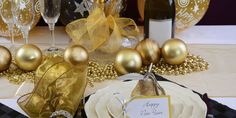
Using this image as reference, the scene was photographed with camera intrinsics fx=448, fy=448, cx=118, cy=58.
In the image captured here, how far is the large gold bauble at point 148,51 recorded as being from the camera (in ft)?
3.10

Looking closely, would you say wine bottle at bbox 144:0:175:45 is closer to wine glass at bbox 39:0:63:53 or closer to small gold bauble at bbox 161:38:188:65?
small gold bauble at bbox 161:38:188:65

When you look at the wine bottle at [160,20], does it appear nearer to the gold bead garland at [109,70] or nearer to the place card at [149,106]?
the gold bead garland at [109,70]

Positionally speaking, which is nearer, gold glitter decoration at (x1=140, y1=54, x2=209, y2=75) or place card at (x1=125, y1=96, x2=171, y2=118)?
place card at (x1=125, y1=96, x2=171, y2=118)

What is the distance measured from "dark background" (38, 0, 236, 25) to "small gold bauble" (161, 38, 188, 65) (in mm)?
329

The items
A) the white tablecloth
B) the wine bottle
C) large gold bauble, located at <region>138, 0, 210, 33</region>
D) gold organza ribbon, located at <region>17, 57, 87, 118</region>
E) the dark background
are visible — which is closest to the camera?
gold organza ribbon, located at <region>17, 57, 87, 118</region>

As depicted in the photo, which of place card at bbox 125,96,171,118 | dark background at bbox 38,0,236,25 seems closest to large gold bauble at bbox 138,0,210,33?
dark background at bbox 38,0,236,25

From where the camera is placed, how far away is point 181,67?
0.96m

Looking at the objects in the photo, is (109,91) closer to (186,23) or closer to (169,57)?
(169,57)

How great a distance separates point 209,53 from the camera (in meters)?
1.05

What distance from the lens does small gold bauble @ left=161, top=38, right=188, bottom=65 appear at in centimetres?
94

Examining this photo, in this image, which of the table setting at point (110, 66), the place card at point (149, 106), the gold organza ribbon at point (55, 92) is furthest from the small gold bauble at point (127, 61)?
the place card at point (149, 106)

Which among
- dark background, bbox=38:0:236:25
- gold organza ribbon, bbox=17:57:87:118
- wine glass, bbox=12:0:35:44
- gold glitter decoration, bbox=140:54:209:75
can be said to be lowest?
gold glitter decoration, bbox=140:54:209:75

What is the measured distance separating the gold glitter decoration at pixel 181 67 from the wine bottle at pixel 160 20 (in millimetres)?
59

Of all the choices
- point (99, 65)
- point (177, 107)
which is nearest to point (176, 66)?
point (99, 65)
